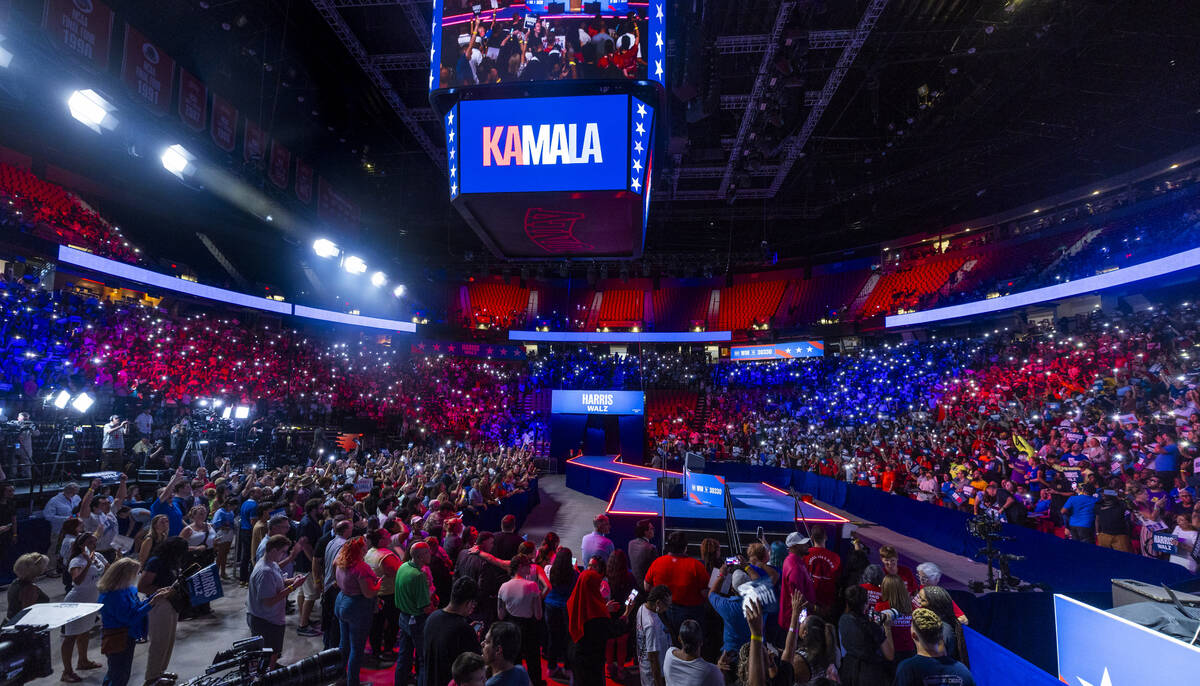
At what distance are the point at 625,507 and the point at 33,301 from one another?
15435 millimetres

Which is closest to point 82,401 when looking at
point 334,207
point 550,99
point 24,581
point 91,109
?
Answer: point 91,109

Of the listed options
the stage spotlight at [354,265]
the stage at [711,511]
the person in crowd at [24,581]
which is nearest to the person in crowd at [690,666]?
the stage at [711,511]

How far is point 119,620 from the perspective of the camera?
4336mm

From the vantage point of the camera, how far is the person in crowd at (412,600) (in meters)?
4.99

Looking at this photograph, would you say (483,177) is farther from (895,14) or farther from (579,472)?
(579,472)

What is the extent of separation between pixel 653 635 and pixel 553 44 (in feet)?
19.0

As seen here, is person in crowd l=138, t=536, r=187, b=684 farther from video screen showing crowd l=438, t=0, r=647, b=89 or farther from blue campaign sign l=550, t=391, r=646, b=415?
blue campaign sign l=550, t=391, r=646, b=415

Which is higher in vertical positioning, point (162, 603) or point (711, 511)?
point (162, 603)

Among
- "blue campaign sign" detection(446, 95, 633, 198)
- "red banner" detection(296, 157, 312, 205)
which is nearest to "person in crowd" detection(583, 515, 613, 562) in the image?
"blue campaign sign" detection(446, 95, 633, 198)

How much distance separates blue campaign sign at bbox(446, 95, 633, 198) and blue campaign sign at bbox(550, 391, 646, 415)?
18810 millimetres

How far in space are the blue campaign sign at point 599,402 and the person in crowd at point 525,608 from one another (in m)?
18.6

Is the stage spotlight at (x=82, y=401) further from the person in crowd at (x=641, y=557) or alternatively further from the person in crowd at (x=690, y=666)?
the person in crowd at (x=690, y=666)

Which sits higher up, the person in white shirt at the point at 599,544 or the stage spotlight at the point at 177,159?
the stage spotlight at the point at 177,159

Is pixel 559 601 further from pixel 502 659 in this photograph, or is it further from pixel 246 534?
pixel 246 534
